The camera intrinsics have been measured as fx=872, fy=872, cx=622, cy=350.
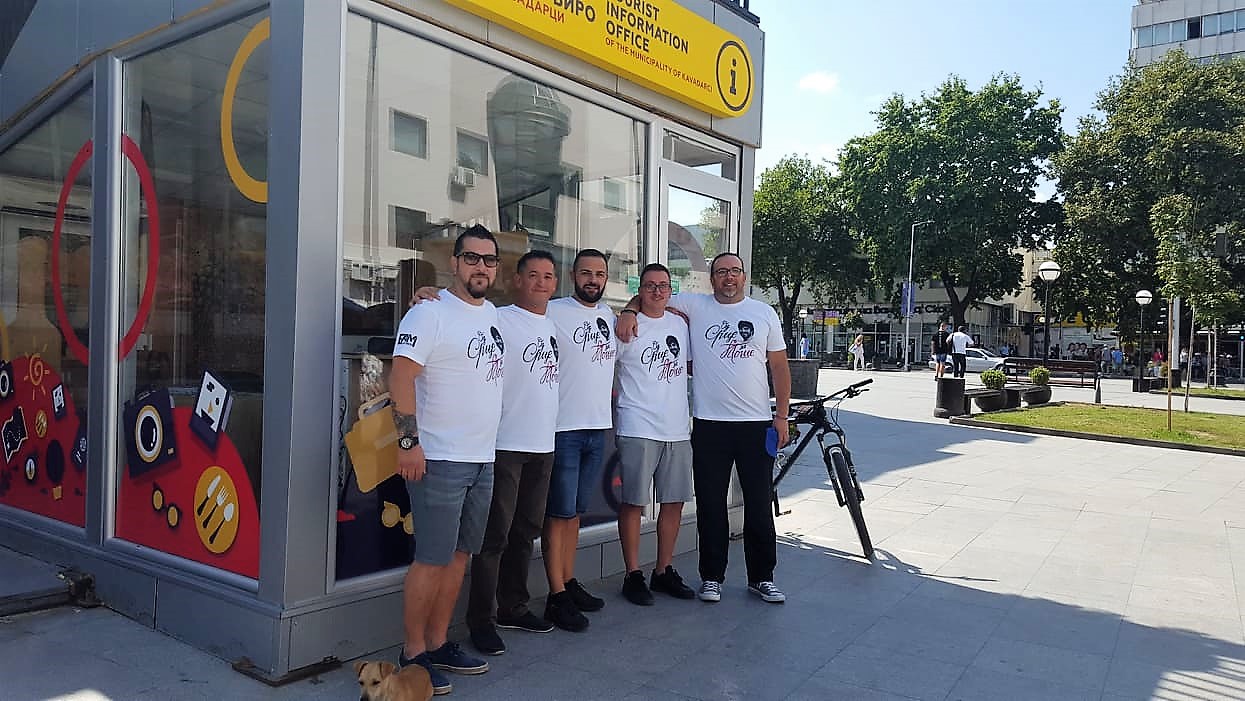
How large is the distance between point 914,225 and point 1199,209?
13.5 meters

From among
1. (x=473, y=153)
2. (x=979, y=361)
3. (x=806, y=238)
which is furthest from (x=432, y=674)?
(x=806, y=238)

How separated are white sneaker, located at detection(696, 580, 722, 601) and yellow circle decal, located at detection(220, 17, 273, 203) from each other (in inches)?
124

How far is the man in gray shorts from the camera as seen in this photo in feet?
16.0

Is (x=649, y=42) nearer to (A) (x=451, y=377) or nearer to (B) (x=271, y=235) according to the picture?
(B) (x=271, y=235)

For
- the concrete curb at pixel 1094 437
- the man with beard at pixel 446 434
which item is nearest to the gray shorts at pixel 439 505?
the man with beard at pixel 446 434

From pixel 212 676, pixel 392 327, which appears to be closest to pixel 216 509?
pixel 212 676

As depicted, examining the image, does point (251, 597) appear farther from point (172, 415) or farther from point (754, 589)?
point (754, 589)

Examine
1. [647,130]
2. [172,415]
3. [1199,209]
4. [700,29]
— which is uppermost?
[1199,209]

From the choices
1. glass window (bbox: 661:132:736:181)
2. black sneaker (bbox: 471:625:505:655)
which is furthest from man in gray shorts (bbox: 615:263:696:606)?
glass window (bbox: 661:132:736:181)

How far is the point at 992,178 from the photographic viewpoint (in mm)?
44562

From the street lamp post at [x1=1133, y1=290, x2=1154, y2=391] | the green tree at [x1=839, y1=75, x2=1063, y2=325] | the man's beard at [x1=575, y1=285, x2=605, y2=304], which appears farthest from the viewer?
the green tree at [x1=839, y1=75, x2=1063, y2=325]

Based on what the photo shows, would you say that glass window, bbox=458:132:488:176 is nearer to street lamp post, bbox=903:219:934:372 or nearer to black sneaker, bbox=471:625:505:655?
black sneaker, bbox=471:625:505:655

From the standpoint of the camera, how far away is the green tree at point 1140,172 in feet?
116

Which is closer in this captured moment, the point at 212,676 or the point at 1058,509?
the point at 212,676
